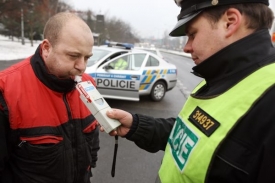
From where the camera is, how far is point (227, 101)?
0.85 m

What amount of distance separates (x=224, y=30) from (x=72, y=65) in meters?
0.89

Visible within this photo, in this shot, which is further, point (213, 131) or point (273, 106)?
point (213, 131)

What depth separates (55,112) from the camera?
1362 millimetres

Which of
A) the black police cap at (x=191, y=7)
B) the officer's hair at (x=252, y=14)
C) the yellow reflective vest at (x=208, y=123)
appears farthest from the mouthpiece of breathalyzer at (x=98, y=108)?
the officer's hair at (x=252, y=14)

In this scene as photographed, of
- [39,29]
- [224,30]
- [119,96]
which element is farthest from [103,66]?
[39,29]

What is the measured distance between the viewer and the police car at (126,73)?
5496 millimetres

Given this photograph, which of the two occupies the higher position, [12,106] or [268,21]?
[268,21]

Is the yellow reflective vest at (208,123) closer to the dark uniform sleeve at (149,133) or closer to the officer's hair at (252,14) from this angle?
the officer's hair at (252,14)

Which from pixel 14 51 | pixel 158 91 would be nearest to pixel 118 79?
pixel 158 91

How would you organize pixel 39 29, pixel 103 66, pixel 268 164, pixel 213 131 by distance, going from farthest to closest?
1. pixel 39 29
2. pixel 103 66
3. pixel 213 131
4. pixel 268 164

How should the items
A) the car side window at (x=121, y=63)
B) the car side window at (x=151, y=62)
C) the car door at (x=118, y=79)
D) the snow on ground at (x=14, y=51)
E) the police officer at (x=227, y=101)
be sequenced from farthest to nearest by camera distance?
1. the snow on ground at (x=14, y=51)
2. the car side window at (x=151, y=62)
3. the car side window at (x=121, y=63)
4. the car door at (x=118, y=79)
5. the police officer at (x=227, y=101)

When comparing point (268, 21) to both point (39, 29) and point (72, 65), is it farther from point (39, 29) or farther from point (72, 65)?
point (39, 29)

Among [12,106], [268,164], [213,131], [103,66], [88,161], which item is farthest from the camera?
[103,66]

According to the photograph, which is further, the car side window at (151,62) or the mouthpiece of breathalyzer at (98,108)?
the car side window at (151,62)
